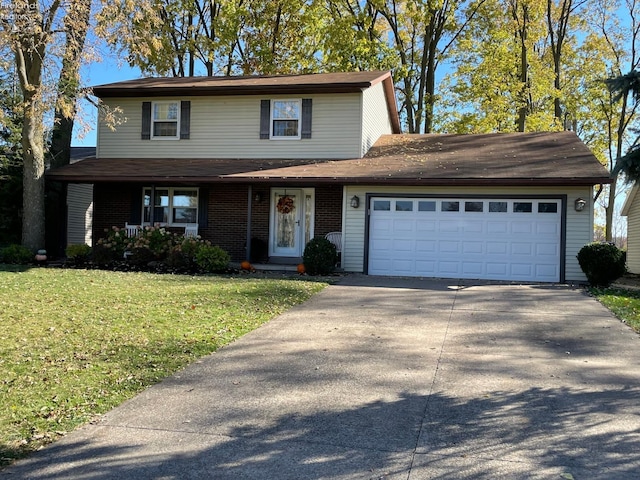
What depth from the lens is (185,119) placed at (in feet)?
56.3

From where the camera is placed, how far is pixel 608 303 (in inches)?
390

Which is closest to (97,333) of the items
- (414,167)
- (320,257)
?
(320,257)

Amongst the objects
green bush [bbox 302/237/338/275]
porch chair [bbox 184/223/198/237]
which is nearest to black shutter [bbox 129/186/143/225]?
porch chair [bbox 184/223/198/237]

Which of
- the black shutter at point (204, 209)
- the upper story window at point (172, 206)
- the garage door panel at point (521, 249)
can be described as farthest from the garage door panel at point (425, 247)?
the upper story window at point (172, 206)

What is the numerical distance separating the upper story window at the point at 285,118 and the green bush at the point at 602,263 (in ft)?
28.4

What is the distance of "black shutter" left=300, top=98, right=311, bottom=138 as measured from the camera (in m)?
16.4

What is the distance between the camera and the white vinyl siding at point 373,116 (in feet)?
54.4

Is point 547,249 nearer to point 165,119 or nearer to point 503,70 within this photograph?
point 165,119

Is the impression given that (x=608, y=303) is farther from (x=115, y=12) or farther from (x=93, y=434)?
(x=115, y=12)

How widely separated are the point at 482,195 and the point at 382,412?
1052 centimetres

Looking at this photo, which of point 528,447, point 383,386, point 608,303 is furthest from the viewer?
point 608,303

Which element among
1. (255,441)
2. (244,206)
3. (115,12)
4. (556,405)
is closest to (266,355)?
(255,441)

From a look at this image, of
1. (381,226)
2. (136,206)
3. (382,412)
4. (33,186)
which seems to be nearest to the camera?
(382,412)

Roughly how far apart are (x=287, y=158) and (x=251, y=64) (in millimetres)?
13076
